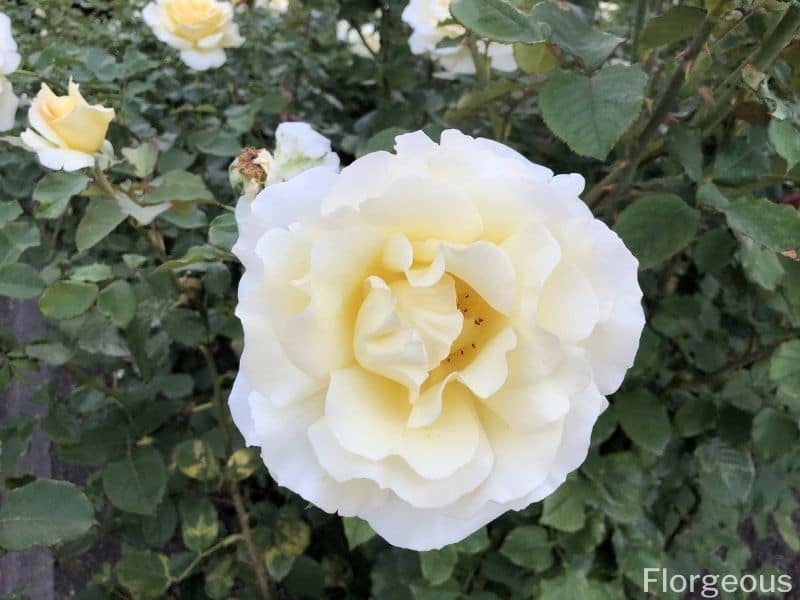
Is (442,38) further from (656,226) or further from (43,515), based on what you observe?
(43,515)

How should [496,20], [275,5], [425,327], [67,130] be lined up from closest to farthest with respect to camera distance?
1. [425,327]
2. [496,20]
3. [67,130]
4. [275,5]

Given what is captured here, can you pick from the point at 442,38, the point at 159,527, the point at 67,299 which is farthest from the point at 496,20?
the point at 159,527

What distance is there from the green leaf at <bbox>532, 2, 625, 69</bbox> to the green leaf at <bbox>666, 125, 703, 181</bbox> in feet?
0.42

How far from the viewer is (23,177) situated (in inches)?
47.2

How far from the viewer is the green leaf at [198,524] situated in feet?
3.30

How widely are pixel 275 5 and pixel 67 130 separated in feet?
4.13

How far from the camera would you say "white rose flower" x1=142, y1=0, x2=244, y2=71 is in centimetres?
110

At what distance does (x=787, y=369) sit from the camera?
0.79 m

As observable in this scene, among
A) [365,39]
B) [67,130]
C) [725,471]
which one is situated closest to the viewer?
[67,130]

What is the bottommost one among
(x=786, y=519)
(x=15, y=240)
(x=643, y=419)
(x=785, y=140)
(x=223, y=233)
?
(x=786, y=519)

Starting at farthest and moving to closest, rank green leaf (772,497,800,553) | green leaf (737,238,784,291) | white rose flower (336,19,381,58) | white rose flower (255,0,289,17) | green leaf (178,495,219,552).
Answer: white rose flower (255,0,289,17) < white rose flower (336,19,381,58) < green leaf (772,497,800,553) < green leaf (178,495,219,552) < green leaf (737,238,784,291)

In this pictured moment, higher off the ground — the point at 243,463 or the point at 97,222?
the point at 97,222

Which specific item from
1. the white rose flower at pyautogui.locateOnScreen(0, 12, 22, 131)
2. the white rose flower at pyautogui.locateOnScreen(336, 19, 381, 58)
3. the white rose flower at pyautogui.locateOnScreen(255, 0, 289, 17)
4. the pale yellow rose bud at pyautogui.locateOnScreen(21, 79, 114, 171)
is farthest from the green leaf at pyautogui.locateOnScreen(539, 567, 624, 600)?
the white rose flower at pyautogui.locateOnScreen(255, 0, 289, 17)

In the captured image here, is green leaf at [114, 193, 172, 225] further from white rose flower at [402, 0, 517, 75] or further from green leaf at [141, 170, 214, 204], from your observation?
white rose flower at [402, 0, 517, 75]
